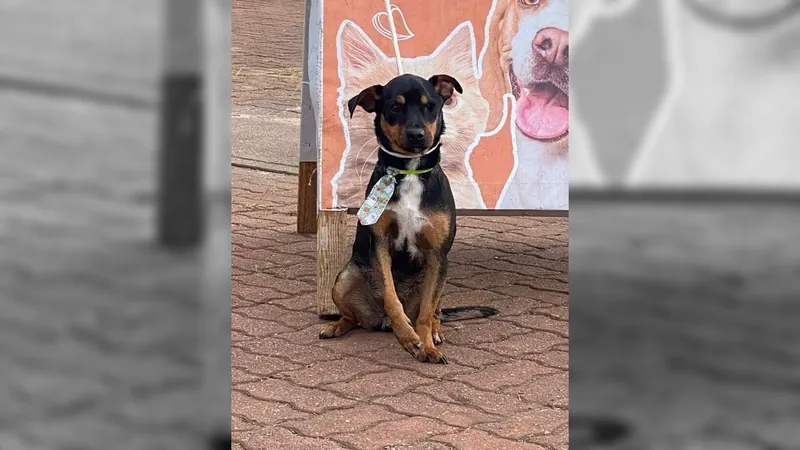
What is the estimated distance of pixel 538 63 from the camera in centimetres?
423

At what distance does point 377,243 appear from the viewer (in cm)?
377

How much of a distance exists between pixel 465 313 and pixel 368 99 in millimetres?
973

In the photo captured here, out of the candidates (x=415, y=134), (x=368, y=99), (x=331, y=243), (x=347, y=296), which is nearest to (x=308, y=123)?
(x=331, y=243)

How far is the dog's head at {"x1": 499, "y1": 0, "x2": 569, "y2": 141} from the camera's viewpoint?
13.8ft

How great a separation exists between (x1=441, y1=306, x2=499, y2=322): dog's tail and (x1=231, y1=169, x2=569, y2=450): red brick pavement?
0.11ft

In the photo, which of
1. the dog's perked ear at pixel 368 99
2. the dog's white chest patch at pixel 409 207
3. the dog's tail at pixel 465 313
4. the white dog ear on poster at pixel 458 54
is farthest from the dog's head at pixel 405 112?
the dog's tail at pixel 465 313

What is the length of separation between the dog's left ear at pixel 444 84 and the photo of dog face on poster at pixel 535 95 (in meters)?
0.41

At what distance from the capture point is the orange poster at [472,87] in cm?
409
